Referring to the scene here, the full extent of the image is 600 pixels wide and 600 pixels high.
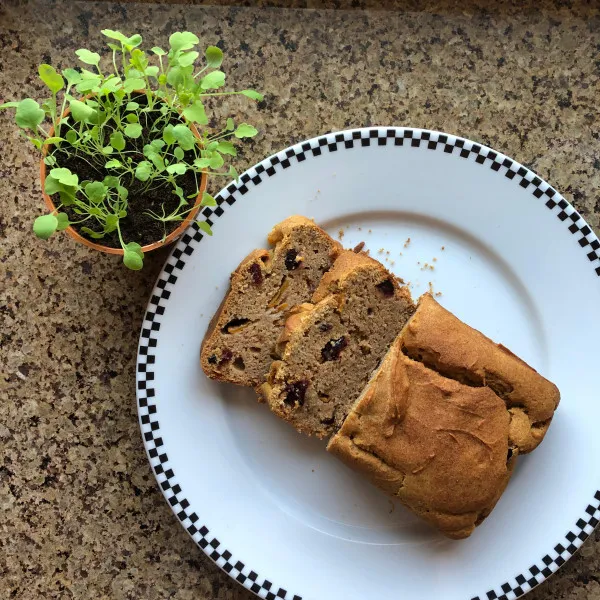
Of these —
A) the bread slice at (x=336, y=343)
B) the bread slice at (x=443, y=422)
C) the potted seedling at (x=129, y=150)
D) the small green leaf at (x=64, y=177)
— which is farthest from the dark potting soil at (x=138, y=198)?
the bread slice at (x=443, y=422)

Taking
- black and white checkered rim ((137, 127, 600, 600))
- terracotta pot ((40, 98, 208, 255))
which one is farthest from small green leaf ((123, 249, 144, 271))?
black and white checkered rim ((137, 127, 600, 600))

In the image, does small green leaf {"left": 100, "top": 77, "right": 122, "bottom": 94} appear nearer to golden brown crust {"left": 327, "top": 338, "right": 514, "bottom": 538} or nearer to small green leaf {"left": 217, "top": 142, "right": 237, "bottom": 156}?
small green leaf {"left": 217, "top": 142, "right": 237, "bottom": 156}

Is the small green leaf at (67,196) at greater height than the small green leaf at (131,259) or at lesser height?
greater

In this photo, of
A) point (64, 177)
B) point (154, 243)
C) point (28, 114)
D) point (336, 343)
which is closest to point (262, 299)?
point (336, 343)

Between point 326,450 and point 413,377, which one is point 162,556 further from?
point 413,377

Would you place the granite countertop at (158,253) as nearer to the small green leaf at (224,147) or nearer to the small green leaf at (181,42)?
the small green leaf at (224,147)

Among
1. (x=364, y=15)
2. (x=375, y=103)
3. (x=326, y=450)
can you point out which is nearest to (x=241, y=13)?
(x=364, y=15)

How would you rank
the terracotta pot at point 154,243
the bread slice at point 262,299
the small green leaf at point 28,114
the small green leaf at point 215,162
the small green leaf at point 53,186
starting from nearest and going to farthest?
the small green leaf at point 28,114
the small green leaf at point 53,186
the small green leaf at point 215,162
the terracotta pot at point 154,243
the bread slice at point 262,299
